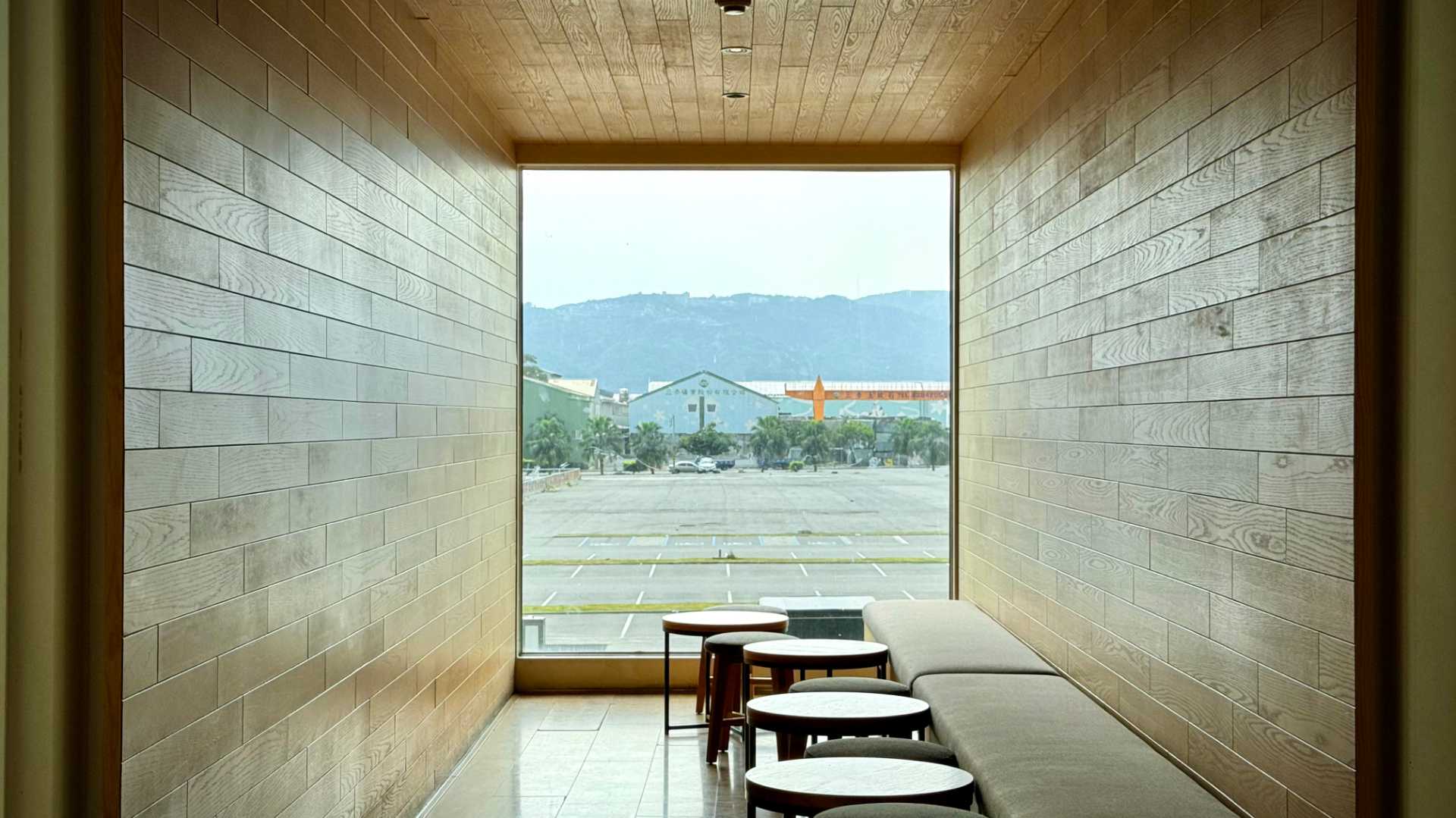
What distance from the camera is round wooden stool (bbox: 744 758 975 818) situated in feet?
8.54

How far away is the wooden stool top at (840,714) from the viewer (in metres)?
3.21

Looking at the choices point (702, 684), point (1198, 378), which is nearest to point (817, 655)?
point (702, 684)

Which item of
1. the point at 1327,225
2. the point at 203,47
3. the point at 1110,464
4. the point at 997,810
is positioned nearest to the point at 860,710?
the point at 997,810

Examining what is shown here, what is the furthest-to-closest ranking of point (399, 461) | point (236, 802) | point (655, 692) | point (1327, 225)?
1. point (655, 692)
2. point (399, 461)
3. point (236, 802)
4. point (1327, 225)

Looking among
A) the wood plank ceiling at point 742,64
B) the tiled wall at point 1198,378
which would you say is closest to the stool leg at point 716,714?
the tiled wall at point 1198,378

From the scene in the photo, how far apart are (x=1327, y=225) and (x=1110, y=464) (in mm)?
1333

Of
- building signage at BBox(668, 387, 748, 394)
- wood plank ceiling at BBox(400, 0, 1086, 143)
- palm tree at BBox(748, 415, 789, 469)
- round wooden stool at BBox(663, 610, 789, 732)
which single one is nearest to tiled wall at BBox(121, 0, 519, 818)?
wood plank ceiling at BBox(400, 0, 1086, 143)

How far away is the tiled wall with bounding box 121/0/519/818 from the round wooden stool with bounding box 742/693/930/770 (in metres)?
1.18

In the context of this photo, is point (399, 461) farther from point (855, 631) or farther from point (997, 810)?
point (855, 631)

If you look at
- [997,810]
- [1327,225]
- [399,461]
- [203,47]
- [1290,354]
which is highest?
[203,47]

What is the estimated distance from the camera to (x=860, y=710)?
3305 millimetres

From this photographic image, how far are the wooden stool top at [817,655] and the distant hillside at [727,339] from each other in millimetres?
2059

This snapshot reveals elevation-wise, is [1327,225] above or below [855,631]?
above

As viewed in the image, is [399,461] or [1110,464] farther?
[399,461]
